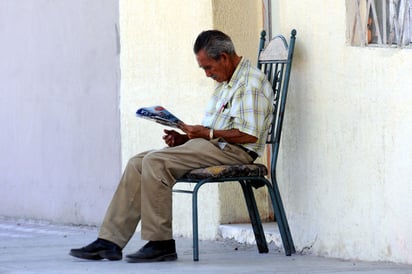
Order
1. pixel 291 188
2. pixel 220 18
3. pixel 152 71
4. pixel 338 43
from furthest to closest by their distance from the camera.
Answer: pixel 152 71 < pixel 220 18 < pixel 291 188 < pixel 338 43

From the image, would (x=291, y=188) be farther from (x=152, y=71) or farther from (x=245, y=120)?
(x=152, y=71)

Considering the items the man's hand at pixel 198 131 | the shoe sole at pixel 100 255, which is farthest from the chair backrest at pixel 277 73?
the shoe sole at pixel 100 255

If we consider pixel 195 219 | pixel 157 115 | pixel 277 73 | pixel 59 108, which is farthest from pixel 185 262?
pixel 59 108

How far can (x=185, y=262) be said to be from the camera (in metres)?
6.49

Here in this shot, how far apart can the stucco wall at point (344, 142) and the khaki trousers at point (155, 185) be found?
1.34 feet

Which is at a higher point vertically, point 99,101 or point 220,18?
point 220,18

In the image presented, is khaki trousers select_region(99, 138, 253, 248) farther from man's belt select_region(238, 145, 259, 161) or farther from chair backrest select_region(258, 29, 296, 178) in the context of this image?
chair backrest select_region(258, 29, 296, 178)

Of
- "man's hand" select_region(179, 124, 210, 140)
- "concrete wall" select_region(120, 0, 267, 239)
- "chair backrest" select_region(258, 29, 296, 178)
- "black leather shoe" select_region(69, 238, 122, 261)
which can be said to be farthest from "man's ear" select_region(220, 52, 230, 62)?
"black leather shoe" select_region(69, 238, 122, 261)

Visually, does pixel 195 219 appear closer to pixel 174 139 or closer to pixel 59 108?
pixel 174 139

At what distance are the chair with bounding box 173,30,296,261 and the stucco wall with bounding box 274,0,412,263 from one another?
0.10 m

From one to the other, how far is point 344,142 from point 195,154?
836mm

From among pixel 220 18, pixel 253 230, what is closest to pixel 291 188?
pixel 253 230

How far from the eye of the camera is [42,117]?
968cm

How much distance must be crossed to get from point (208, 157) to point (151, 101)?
1899 mm
